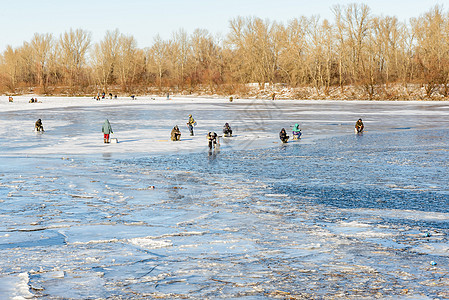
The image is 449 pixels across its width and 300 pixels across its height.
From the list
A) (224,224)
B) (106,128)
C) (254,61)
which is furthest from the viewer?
(254,61)

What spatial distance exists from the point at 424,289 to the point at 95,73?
118 metres

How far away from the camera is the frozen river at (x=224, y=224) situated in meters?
6.64

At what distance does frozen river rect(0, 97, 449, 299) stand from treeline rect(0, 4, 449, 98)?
64.7m

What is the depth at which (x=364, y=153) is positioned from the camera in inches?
818

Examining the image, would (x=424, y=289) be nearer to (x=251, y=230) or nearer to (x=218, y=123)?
(x=251, y=230)

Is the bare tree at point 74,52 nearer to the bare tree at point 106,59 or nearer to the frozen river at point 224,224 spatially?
the bare tree at point 106,59

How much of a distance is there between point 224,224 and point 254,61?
301 feet

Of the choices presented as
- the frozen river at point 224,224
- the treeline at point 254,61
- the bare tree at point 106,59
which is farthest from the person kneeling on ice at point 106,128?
the bare tree at point 106,59

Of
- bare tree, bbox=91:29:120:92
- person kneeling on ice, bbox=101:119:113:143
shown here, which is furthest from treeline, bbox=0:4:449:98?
person kneeling on ice, bbox=101:119:113:143

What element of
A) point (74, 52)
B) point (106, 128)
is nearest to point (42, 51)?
point (74, 52)

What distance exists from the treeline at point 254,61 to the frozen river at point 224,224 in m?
64.7

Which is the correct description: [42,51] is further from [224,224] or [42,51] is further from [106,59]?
[224,224]

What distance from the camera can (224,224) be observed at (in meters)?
9.82

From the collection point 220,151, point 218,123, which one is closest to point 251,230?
point 220,151
